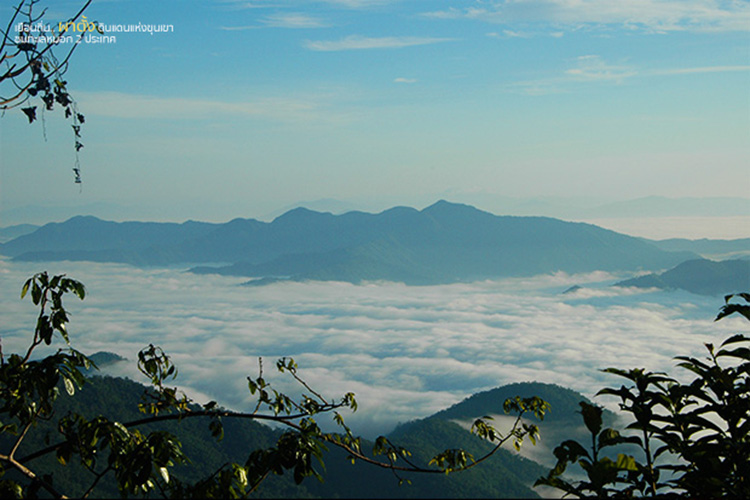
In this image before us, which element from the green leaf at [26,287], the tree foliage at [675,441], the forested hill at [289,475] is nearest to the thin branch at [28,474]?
the green leaf at [26,287]

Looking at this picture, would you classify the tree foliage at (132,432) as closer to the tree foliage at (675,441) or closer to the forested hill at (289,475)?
the tree foliage at (675,441)

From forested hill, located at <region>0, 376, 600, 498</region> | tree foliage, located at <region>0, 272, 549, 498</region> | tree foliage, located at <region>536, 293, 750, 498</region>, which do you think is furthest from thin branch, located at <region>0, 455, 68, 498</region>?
forested hill, located at <region>0, 376, 600, 498</region>

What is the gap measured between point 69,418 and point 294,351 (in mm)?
180604

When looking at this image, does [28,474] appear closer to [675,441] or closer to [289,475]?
[675,441]

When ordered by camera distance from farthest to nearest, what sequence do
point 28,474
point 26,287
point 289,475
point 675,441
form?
point 289,475
point 26,287
point 675,441
point 28,474

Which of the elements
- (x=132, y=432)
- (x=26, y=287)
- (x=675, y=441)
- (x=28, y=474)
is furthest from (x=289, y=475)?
(x=675, y=441)

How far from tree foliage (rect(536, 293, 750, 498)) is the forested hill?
45.8 m

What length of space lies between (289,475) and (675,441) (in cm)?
5850

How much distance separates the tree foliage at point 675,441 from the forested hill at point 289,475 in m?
45.8

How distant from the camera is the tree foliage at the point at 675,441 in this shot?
2.00 meters

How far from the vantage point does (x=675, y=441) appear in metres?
2.48

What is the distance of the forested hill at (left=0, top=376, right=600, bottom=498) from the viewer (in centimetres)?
5306

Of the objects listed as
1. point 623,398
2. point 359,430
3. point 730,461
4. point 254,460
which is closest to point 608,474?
point 623,398

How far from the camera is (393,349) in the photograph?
187 meters
